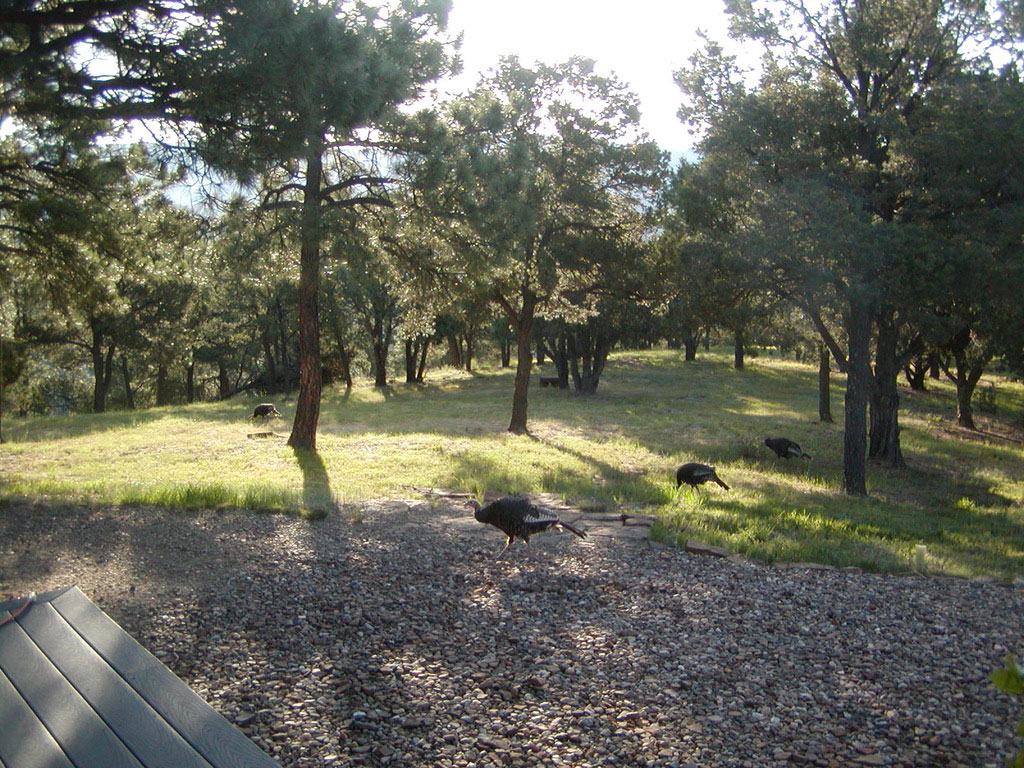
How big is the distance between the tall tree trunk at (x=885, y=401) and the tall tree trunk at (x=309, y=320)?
37.2ft

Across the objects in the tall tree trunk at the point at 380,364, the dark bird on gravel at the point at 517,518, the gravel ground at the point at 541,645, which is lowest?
the gravel ground at the point at 541,645

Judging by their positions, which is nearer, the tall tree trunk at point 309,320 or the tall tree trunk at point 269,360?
the tall tree trunk at point 309,320

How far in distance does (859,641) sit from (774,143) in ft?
33.7

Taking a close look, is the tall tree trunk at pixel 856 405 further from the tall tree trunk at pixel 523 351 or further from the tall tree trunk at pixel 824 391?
the tall tree trunk at pixel 824 391

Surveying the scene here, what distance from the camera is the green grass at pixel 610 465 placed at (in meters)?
8.35

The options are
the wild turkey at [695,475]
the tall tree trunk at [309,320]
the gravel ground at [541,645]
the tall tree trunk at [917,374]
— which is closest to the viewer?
the gravel ground at [541,645]

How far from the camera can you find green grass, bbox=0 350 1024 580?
27.4ft

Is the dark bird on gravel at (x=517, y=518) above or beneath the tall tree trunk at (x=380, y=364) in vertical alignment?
beneath

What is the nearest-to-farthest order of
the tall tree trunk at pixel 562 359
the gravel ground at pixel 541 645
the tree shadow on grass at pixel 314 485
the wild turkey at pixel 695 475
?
the gravel ground at pixel 541 645, the tree shadow on grass at pixel 314 485, the wild turkey at pixel 695 475, the tall tree trunk at pixel 562 359

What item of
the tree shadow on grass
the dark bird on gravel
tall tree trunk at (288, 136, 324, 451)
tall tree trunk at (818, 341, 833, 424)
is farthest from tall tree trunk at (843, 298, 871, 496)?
tall tree trunk at (818, 341, 833, 424)

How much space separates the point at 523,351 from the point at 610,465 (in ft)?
18.9

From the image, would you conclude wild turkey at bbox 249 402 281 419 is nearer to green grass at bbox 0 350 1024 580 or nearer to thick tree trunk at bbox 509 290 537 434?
green grass at bbox 0 350 1024 580

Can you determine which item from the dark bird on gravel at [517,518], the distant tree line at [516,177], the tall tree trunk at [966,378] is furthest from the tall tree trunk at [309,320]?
the tall tree trunk at [966,378]

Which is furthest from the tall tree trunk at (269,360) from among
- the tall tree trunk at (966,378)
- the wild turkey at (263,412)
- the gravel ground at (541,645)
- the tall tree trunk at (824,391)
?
the gravel ground at (541,645)
